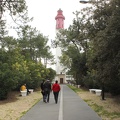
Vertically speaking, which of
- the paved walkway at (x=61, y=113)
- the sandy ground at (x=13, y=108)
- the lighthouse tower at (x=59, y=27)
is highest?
the lighthouse tower at (x=59, y=27)

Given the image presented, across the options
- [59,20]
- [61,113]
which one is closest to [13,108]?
[61,113]

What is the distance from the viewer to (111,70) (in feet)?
41.5

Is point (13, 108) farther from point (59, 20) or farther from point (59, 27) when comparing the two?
point (59, 20)

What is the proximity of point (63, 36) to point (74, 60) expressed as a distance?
613 centimetres

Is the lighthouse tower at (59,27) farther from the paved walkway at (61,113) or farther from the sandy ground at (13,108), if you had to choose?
the paved walkway at (61,113)

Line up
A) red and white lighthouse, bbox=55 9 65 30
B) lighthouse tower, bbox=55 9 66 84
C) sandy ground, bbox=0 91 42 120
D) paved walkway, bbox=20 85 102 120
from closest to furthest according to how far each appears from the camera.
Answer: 1. paved walkway, bbox=20 85 102 120
2. sandy ground, bbox=0 91 42 120
3. lighthouse tower, bbox=55 9 66 84
4. red and white lighthouse, bbox=55 9 65 30

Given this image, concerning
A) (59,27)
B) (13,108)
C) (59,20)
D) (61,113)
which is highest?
(59,20)

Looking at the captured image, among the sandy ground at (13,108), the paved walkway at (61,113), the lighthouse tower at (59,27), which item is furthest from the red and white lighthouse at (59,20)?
the paved walkway at (61,113)

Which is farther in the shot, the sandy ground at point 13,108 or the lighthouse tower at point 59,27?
the lighthouse tower at point 59,27

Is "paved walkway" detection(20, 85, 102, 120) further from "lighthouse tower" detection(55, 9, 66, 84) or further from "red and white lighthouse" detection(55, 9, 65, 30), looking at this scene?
"red and white lighthouse" detection(55, 9, 65, 30)

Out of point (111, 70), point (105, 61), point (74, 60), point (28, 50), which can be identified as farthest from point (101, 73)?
point (28, 50)

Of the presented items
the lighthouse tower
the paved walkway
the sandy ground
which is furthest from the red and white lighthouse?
the paved walkway

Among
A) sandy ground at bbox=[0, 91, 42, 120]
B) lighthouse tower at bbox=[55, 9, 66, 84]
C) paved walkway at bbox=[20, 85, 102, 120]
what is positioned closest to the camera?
paved walkway at bbox=[20, 85, 102, 120]

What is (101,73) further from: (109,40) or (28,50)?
(28,50)
